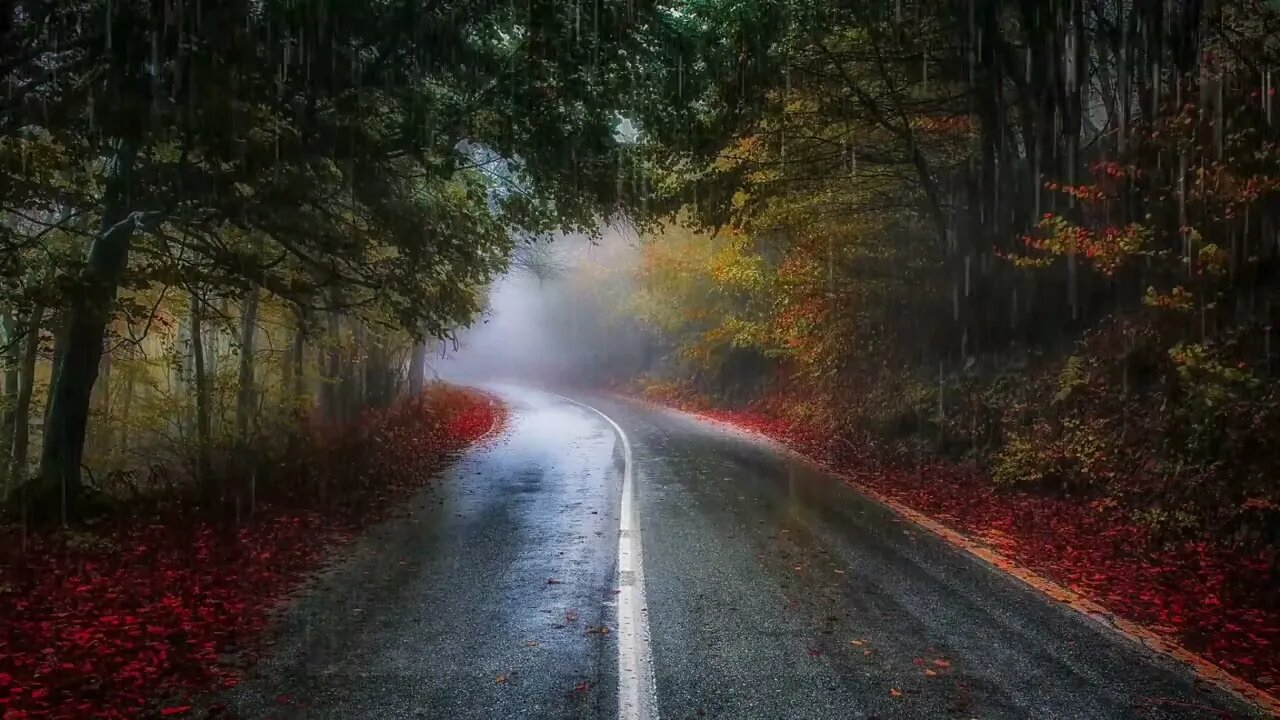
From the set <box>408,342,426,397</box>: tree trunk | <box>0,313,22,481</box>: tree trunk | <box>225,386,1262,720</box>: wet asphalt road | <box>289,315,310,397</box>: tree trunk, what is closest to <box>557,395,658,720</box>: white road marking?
<box>225,386,1262,720</box>: wet asphalt road

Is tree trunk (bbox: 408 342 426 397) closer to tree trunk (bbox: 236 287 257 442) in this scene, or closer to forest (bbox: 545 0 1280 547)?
tree trunk (bbox: 236 287 257 442)

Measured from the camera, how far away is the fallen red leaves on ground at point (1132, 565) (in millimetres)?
5902

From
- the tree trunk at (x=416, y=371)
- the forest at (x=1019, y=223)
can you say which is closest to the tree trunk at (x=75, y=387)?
the forest at (x=1019, y=223)

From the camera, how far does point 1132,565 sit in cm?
789

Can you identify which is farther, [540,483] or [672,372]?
[672,372]

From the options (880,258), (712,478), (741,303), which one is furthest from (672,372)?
(712,478)

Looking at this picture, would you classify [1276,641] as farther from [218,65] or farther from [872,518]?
[218,65]

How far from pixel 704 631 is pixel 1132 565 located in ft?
15.2

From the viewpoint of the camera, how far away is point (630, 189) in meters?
11.3

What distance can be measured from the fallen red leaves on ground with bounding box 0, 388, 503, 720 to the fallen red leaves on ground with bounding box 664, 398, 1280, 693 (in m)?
6.39

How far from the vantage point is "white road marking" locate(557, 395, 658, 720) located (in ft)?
15.0

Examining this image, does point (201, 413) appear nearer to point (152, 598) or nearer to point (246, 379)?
point (246, 379)

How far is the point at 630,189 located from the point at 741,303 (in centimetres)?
1724

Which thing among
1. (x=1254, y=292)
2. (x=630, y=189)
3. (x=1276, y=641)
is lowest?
(x=1276, y=641)
